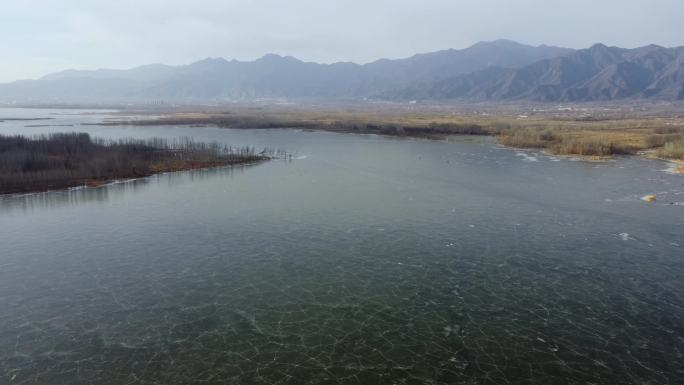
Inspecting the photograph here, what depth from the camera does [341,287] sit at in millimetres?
20406

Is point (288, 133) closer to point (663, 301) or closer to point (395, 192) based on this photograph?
point (395, 192)

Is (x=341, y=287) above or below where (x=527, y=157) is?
below

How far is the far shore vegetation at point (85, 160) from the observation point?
40941 millimetres

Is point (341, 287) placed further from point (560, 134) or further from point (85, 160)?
point (560, 134)

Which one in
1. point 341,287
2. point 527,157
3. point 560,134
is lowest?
point 341,287

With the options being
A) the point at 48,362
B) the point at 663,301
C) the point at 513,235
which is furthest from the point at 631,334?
the point at 48,362

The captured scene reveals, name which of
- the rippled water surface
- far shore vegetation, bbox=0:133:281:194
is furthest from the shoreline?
the rippled water surface

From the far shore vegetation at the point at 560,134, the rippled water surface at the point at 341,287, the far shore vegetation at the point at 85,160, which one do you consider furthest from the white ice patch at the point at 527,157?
the far shore vegetation at the point at 85,160

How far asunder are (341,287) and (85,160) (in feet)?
127

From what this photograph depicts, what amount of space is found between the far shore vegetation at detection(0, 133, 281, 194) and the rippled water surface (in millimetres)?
5042

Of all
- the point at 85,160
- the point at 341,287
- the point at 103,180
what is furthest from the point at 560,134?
the point at 85,160

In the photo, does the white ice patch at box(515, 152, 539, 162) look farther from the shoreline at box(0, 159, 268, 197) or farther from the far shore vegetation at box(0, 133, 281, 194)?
the shoreline at box(0, 159, 268, 197)

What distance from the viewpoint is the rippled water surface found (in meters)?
15.0

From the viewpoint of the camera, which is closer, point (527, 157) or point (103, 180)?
point (103, 180)
